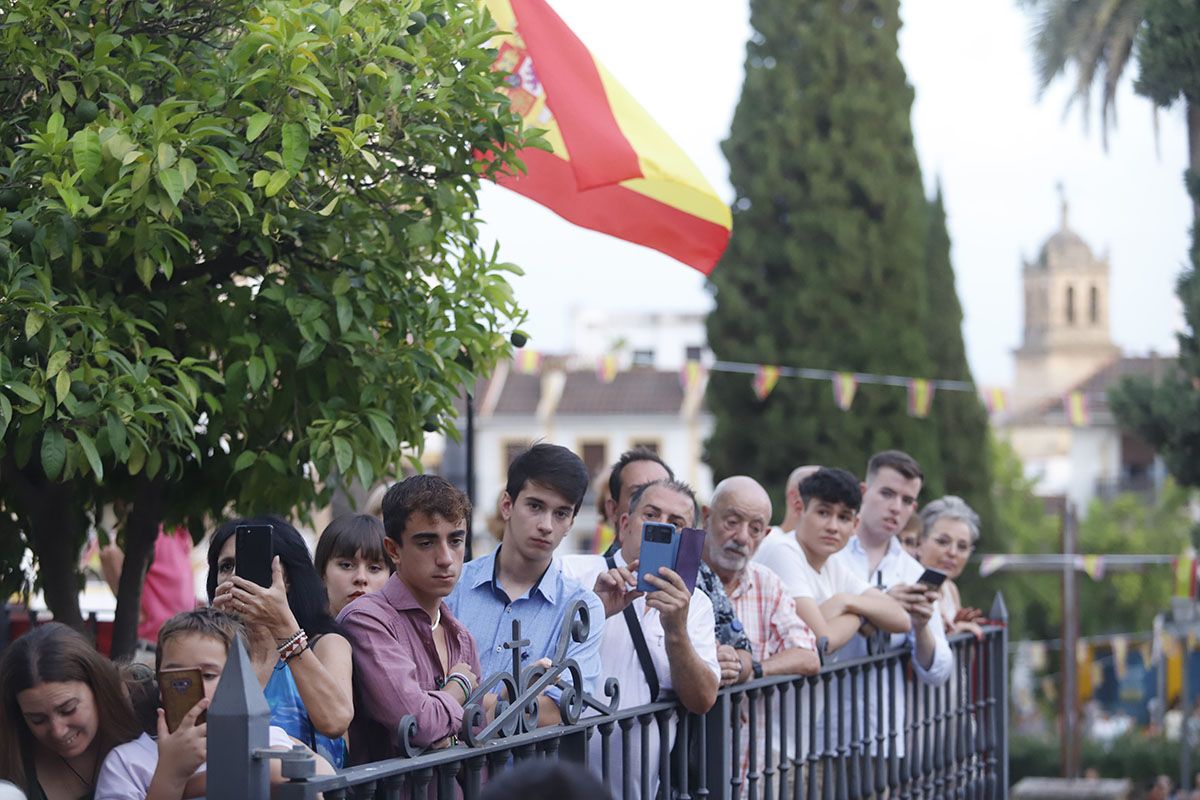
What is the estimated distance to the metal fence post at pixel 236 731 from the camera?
3195 mm

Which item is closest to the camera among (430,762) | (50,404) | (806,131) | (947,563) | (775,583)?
(430,762)

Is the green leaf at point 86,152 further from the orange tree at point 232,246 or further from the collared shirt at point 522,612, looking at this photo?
the collared shirt at point 522,612

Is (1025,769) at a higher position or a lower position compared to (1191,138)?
lower

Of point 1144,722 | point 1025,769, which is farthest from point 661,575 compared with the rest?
point 1144,722

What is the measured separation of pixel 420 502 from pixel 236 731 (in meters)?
1.17

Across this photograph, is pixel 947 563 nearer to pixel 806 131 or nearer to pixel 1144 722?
pixel 806 131

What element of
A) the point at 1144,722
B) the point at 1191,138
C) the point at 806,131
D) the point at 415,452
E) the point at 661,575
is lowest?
the point at 1144,722

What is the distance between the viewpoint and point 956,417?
92.8ft

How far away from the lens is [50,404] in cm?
442

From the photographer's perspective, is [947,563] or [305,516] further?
[947,563]

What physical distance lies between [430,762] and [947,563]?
15.5 ft

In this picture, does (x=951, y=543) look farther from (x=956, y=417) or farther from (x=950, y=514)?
(x=956, y=417)

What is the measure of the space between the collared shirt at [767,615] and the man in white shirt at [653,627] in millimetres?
593

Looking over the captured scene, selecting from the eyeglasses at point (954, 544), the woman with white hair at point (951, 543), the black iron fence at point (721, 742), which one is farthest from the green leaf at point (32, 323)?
the eyeglasses at point (954, 544)
